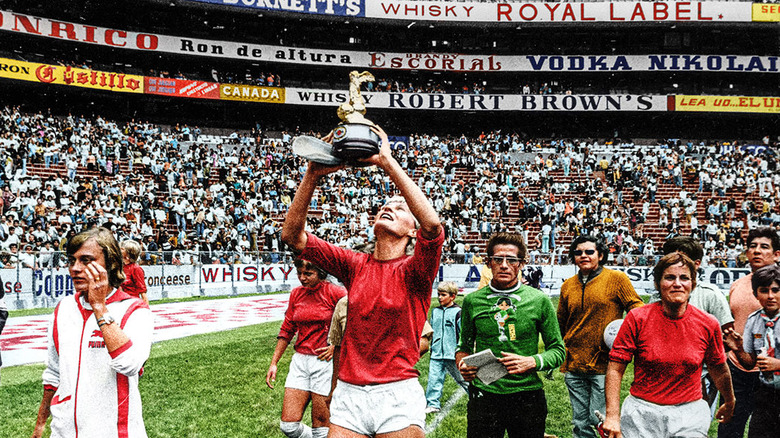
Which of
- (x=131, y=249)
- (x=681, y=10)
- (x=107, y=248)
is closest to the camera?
(x=107, y=248)

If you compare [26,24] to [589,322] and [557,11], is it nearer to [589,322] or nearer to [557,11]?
[557,11]

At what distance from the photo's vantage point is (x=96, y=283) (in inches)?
121

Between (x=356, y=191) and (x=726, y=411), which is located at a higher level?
(x=356, y=191)

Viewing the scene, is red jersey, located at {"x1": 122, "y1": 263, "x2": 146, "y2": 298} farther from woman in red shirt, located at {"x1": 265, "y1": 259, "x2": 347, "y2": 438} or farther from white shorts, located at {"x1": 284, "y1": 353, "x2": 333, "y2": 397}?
white shorts, located at {"x1": 284, "y1": 353, "x2": 333, "y2": 397}

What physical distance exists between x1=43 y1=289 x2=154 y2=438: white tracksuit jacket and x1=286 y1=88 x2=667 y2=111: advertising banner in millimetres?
42073

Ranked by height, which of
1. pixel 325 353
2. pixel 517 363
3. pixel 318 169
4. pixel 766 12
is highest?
pixel 766 12

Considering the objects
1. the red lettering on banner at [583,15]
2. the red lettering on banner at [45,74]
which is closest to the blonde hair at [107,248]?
the red lettering on banner at [45,74]

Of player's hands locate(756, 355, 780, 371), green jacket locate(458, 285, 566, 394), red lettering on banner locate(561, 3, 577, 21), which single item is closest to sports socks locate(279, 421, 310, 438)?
green jacket locate(458, 285, 566, 394)

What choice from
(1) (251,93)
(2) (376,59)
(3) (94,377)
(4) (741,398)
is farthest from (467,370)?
(2) (376,59)

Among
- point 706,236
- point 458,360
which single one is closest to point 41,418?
point 458,360

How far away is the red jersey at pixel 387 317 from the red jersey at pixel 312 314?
6.52ft

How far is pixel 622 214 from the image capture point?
32.4 metres

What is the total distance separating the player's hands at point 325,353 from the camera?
5488 mm

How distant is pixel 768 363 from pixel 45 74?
39.9 m
